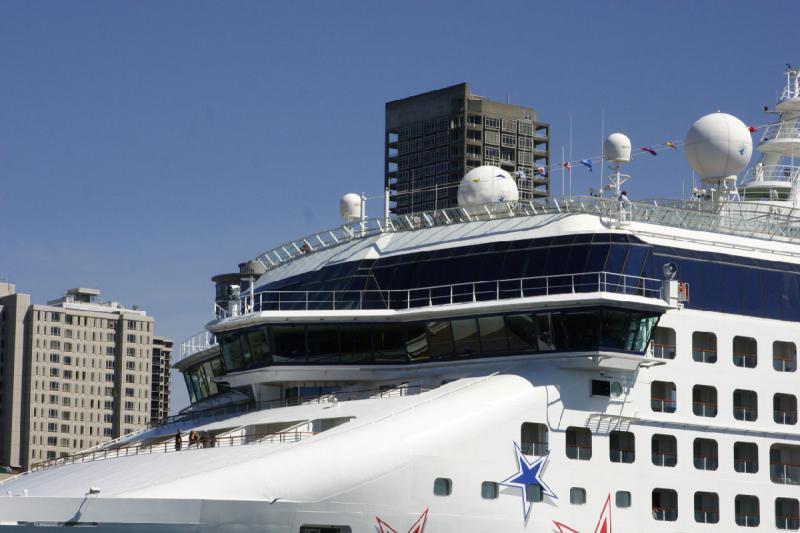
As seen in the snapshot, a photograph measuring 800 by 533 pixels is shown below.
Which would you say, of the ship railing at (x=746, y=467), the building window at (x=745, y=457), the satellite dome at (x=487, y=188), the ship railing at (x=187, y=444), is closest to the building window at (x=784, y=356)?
the building window at (x=745, y=457)

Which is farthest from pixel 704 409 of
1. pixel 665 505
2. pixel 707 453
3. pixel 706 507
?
pixel 665 505

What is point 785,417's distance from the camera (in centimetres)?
5331

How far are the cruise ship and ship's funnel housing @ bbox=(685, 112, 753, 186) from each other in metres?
0.09

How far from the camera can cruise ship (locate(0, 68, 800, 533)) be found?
43.0 meters

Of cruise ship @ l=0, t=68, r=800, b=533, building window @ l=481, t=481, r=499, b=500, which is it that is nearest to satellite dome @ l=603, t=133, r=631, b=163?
cruise ship @ l=0, t=68, r=800, b=533

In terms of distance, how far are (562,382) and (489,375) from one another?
2.54 m

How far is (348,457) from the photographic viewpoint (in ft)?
139

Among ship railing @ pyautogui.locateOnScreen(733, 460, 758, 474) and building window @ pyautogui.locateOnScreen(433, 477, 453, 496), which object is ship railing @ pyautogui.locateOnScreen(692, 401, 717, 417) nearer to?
ship railing @ pyautogui.locateOnScreen(733, 460, 758, 474)

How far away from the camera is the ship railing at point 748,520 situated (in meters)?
51.3

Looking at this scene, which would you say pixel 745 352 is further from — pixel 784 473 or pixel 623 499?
pixel 623 499

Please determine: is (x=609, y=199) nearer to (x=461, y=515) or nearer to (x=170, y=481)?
(x=461, y=515)

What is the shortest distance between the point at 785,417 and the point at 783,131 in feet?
65.8

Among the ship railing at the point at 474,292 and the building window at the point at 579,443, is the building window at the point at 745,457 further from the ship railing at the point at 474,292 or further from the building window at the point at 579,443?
the ship railing at the point at 474,292

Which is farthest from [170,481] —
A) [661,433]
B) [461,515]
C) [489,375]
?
[661,433]
